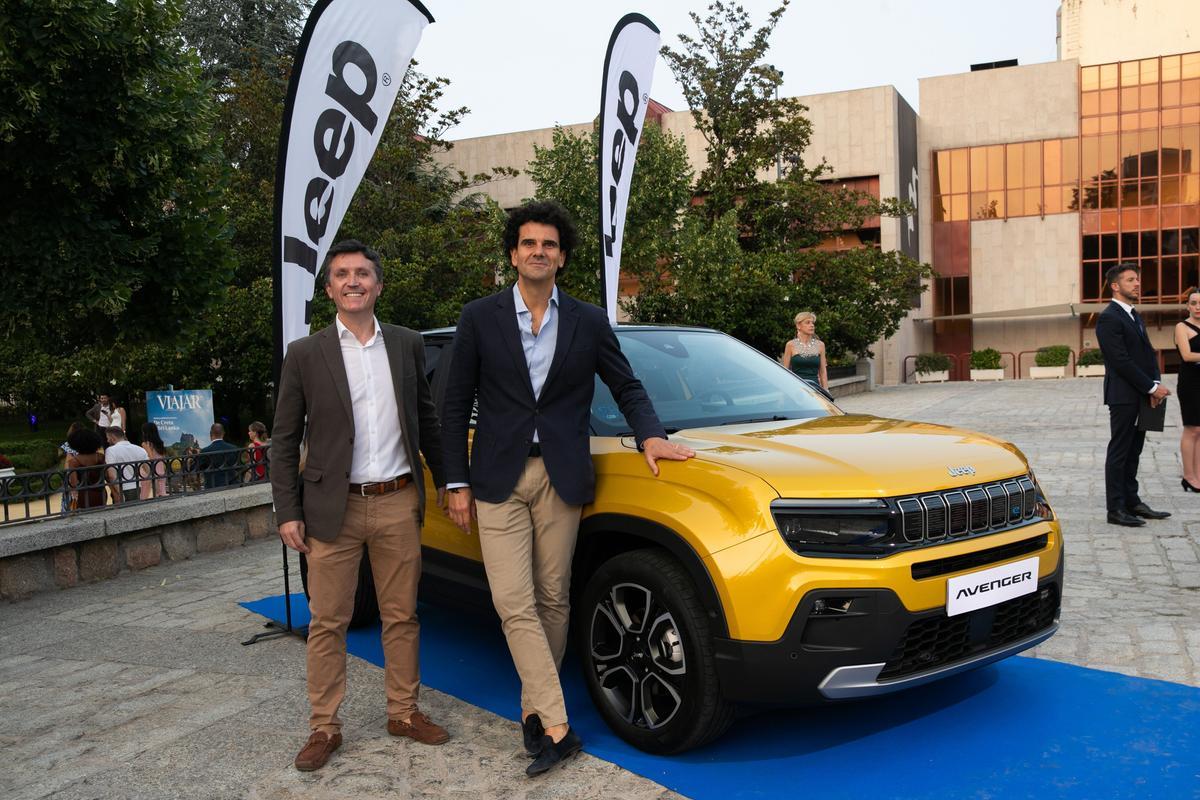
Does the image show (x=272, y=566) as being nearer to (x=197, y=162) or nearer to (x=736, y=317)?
(x=197, y=162)

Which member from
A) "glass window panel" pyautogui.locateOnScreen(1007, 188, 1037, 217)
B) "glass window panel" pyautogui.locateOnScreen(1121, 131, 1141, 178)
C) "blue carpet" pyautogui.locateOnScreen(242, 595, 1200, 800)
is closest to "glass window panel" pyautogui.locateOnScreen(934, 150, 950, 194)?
"glass window panel" pyautogui.locateOnScreen(1007, 188, 1037, 217)

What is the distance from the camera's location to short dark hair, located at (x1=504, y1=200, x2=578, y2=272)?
384cm

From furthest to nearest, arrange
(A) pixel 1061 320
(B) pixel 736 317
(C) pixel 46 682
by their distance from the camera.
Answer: (A) pixel 1061 320, (B) pixel 736 317, (C) pixel 46 682

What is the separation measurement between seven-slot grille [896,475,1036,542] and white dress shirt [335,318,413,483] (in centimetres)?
197

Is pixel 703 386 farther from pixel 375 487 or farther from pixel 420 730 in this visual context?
pixel 420 730

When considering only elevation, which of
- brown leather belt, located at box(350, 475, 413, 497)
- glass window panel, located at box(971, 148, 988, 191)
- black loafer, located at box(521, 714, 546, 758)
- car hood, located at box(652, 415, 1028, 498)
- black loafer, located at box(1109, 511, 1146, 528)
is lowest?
black loafer, located at box(1109, 511, 1146, 528)

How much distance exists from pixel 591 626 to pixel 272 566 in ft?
15.4

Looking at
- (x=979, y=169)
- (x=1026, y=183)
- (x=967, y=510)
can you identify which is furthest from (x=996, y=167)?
(x=967, y=510)

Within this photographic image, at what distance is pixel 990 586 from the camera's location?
3564mm

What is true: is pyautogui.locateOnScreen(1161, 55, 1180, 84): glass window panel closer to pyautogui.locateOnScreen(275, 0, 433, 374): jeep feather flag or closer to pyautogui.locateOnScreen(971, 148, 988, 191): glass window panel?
pyautogui.locateOnScreen(971, 148, 988, 191): glass window panel

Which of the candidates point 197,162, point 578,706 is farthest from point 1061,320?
point 578,706

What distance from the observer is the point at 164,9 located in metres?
9.30

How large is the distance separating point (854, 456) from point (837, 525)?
0.35m

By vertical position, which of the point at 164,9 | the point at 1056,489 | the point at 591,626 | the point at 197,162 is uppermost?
the point at 164,9
